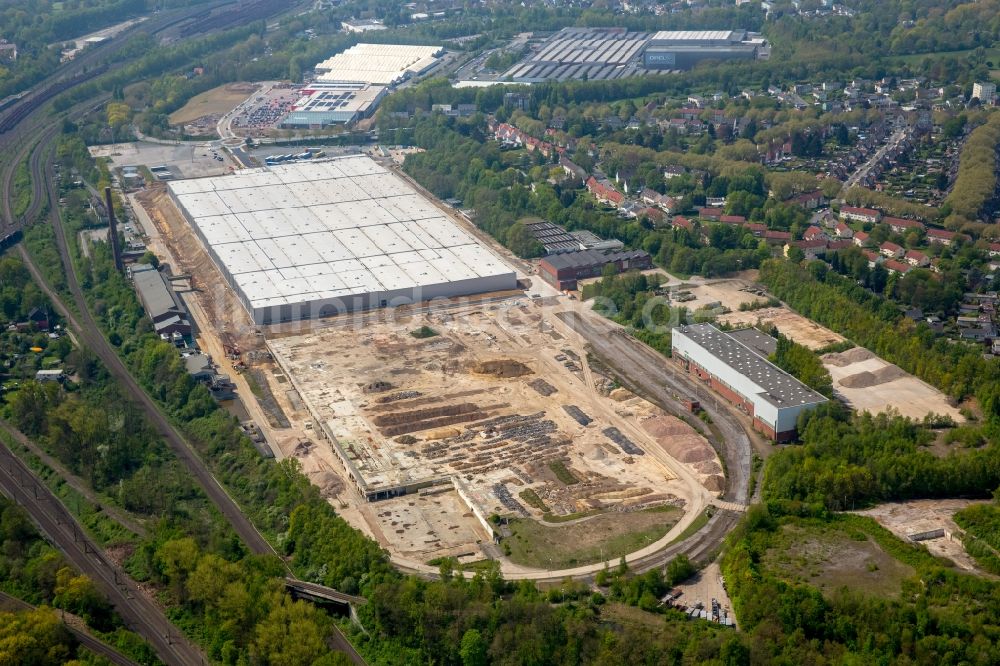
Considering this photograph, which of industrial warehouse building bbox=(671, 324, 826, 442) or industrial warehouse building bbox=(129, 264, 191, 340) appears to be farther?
industrial warehouse building bbox=(129, 264, 191, 340)

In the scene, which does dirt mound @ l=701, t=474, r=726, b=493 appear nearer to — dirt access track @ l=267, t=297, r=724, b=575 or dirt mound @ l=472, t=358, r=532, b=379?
dirt access track @ l=267, t=297, r=724, b=575

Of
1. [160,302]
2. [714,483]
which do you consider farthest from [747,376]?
[160,302]

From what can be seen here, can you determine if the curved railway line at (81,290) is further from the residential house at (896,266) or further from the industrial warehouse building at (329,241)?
the residential house at (896,266)

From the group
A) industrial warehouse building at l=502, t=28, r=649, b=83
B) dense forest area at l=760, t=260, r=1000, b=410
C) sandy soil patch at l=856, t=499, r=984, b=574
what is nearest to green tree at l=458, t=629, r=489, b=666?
sandy soil patch at l=856, t=499, r=984, b=574

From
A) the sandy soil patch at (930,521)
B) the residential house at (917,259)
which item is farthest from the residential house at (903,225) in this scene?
the sandy soil patch at (930,521)

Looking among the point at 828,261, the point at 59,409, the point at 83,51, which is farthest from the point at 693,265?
the point at 83,51
